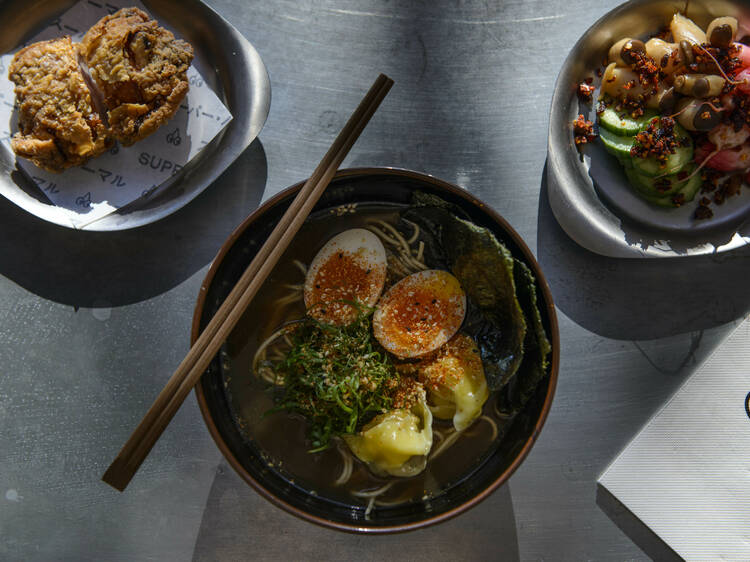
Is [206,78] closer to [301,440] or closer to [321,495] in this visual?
[301,440]

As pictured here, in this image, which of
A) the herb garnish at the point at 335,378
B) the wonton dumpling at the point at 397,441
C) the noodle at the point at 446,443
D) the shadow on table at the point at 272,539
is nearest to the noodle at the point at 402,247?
the herb garnish at the point at 335,378

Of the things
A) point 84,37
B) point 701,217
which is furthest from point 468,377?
point 84,37

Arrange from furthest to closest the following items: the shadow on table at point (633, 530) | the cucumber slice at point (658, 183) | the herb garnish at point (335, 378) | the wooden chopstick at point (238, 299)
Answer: the shadow on table at point (633, 530) < the cucumber slice at point (658, 183) < the herb garnish at point (335, 378) < the wooden chopstick at point (238, 299)

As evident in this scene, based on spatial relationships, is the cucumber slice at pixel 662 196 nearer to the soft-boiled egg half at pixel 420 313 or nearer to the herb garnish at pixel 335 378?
the soft-boiled egg half at pixel 420 313

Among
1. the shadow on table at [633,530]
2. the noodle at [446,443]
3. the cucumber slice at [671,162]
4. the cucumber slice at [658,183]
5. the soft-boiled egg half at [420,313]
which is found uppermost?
the cucumber slice at [671,162]

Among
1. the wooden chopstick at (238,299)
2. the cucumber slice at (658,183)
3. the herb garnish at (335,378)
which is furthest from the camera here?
the cucumber slice at (658,183)

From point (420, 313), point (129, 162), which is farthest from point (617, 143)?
point (129, 162)

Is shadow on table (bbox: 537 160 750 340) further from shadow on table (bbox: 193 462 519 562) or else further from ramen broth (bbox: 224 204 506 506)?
shadow on table (bbox: 193 462 519 562)

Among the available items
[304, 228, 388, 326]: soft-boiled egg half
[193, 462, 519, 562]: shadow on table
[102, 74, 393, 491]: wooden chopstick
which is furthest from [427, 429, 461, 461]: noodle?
[102, 74, 393, 491]: wooden chopstick
